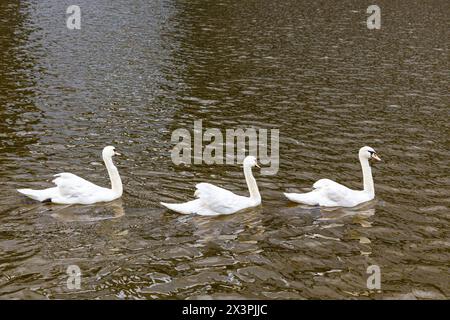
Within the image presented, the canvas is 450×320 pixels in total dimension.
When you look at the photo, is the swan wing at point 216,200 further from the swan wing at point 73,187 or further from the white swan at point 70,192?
the swan wing at point 73,187

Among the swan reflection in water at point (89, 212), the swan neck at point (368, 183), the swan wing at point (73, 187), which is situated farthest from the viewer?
the swan neck at point (368, 183)

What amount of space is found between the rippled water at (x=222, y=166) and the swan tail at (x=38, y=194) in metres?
0.24

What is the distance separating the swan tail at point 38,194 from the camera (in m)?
15.6

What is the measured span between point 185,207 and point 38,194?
3852mm

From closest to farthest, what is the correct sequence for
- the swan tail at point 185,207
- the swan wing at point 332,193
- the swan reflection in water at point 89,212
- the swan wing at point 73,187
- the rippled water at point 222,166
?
the rippled water at point 222,166, the swan reflection in water at point 89,212, the swan tail at point 185,207, the swan wing at point 73,187, the swan wing at point 332,193

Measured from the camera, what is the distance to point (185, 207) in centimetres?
1527

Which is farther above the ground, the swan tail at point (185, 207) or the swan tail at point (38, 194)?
the swan tail at point (38, 194)

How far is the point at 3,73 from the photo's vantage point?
1163 inches

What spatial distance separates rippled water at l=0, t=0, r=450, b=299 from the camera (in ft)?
41.3

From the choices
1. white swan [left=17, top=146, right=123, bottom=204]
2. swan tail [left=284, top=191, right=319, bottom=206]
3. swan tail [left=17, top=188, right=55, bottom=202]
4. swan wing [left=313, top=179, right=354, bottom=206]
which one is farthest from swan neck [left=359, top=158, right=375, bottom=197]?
swan tail [left=17, top=188, right=55, bottom=202]

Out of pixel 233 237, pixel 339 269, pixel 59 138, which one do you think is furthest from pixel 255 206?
pixel 59 138

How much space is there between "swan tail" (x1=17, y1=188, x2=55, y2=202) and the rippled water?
0.24 metres

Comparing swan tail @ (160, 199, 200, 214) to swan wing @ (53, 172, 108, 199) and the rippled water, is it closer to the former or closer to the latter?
the rippled water

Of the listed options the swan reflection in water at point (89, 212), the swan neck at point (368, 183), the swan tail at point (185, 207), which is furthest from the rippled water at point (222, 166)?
the swan neck at point (368, 183)
